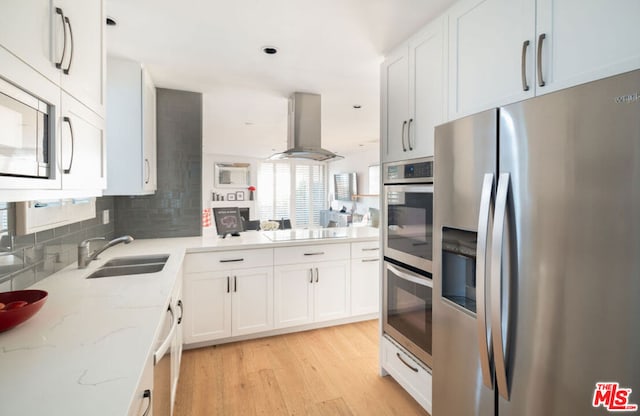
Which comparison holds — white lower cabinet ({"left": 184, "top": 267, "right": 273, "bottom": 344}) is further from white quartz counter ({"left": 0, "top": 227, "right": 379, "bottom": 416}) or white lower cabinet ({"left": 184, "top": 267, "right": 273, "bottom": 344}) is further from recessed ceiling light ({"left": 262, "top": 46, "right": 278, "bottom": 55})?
recessed ceiling light ({"left": 262, "top": 46, "right": 278, "bottom": 55})

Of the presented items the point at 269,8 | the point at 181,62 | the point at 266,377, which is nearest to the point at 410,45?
the point at 269,8

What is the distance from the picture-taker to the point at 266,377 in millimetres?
2189

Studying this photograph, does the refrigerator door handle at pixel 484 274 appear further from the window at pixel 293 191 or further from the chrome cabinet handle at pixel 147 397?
the window at pixel 293 191

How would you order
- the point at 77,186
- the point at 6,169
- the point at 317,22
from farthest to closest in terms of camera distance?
the point at 317,22, the point at 77,186, the point at 6,169

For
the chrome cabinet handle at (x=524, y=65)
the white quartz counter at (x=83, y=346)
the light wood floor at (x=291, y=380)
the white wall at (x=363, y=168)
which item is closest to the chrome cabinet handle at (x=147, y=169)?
the white quartz counter at (x=83, y=346)

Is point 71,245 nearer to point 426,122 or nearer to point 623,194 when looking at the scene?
point 426,122

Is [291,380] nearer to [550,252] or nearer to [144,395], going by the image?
[144,395]

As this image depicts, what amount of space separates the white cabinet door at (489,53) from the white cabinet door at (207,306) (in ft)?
7.00

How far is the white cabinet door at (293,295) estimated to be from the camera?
8.98ft

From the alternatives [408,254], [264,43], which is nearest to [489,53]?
[408,254]

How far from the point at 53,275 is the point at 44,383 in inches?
48.0

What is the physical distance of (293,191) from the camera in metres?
8.41

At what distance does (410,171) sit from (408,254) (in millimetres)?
498

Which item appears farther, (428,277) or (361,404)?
(361,404)
